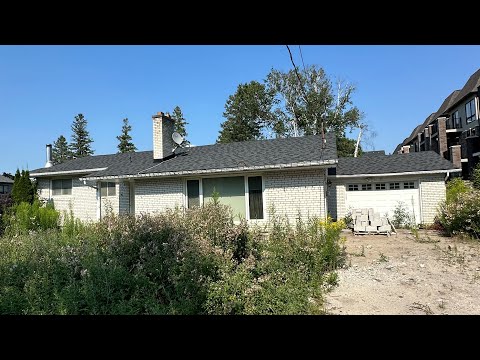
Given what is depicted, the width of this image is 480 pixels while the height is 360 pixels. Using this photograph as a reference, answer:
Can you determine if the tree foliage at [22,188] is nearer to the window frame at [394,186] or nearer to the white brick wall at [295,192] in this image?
the white brick wall at [295,192]

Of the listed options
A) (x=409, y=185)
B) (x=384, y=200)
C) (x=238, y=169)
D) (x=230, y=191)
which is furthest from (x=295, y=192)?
(x=409, y=185)

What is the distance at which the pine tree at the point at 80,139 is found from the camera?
5816 centimetres

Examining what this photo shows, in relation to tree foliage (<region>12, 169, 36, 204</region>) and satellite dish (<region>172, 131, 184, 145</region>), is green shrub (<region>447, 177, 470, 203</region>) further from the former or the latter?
tree foliage (<region>12, 169, 36, 204</region>)

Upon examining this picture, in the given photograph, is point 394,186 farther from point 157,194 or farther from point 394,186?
point 157,194

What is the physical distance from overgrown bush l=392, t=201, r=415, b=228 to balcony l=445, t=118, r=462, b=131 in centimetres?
2273

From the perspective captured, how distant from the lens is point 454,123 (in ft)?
104

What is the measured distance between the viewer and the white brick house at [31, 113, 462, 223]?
11.0 metres

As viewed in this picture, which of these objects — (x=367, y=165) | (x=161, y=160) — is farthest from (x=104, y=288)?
(x=367, y=165)

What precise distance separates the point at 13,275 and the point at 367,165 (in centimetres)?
1425

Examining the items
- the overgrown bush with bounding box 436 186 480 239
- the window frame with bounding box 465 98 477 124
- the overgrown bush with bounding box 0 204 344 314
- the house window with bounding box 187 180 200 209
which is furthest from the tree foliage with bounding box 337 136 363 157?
the overgrown bush with bounding box 0 204 344 314
